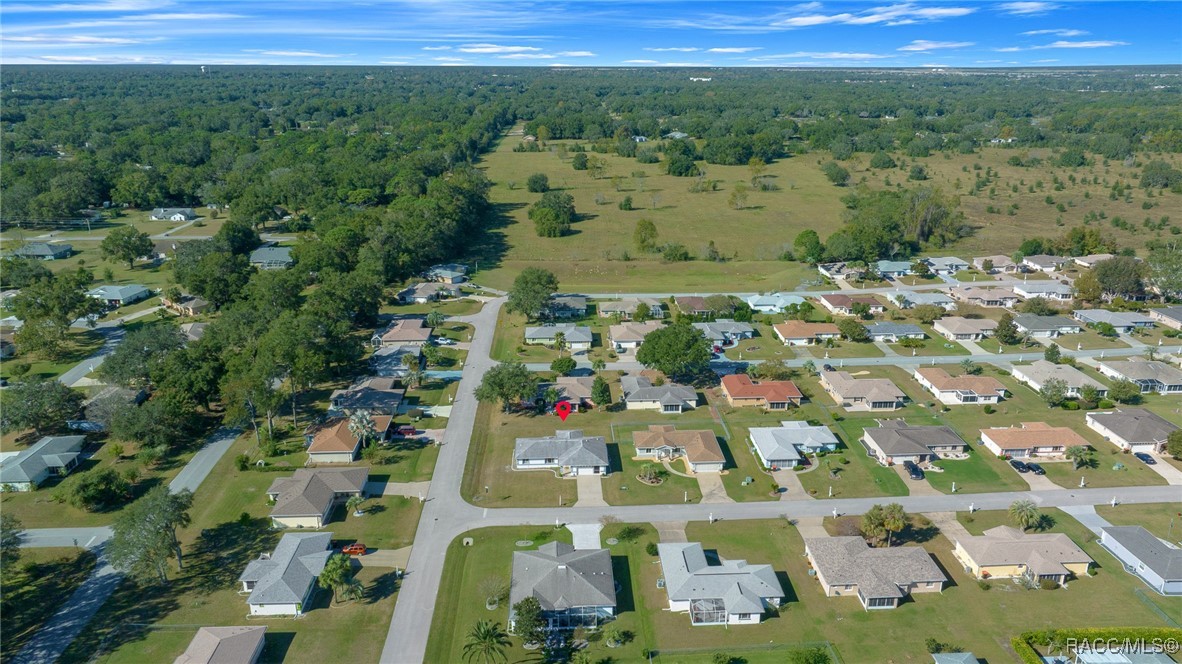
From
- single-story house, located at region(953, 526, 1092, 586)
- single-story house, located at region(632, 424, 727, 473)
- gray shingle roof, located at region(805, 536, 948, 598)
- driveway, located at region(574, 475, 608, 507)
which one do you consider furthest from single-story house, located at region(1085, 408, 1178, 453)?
driveway, located at region(574, 475, 608, 507)

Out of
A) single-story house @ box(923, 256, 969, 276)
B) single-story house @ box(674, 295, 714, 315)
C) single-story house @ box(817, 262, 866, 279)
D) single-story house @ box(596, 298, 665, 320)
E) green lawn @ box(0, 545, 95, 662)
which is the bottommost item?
green lawn @ box(0, 545, 95, 662)

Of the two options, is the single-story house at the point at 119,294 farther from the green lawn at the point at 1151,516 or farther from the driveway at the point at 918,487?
the green lawn at the point at 1151,516

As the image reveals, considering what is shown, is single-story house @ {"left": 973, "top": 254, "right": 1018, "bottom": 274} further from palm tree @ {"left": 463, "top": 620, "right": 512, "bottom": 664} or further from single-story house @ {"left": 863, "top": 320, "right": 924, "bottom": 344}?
palm tree @ {"left": 463, "top": 620, "right": 512, "bottom": 664}

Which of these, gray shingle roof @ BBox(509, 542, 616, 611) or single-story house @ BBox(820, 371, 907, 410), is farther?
single-story house @ BBox(820, 371, 907, 410)

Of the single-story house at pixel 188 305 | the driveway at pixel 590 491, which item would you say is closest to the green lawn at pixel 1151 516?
the driveway at pixel 590 491

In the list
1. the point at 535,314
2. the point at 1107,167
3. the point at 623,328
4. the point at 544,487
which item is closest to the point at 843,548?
the point at 544,487

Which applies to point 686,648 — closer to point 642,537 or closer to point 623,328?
point 642,537
